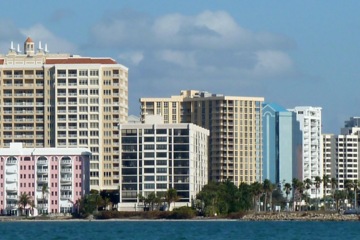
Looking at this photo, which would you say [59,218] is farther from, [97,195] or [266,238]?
[266,238]

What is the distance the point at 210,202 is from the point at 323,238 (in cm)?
7533

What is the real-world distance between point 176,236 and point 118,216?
71858mm

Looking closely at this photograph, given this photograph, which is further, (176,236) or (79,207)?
(79,207)

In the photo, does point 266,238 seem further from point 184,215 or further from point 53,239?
point 184,215

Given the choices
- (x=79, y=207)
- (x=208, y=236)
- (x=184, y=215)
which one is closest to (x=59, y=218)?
(x=79, y=207)

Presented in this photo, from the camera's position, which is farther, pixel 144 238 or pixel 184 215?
pixel 184 215

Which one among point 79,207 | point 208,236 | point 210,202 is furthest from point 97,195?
point 208,236

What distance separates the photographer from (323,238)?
124875 mm

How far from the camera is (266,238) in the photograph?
124 m

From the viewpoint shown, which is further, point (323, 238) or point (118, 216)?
point (118, 216)

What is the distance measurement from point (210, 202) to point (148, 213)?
1001 cm

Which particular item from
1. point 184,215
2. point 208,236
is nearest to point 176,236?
point 208,236

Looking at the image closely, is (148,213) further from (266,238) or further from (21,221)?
(266,238)

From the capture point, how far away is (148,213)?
197375mm
